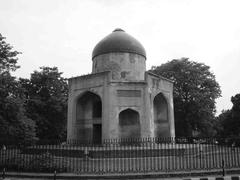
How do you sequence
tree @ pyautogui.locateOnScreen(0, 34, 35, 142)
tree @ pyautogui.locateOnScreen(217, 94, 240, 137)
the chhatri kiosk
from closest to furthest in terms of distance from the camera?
tree @ pyautogui.locateOnScreen(0, 34, 35, 142) < the chhatri kiosk < tree @ pyautogui.locateOnScreen(217, 94, 240, 137)

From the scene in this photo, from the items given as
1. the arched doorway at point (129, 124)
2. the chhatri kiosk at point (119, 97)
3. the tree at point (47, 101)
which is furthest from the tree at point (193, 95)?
the tree at point (47, 101)

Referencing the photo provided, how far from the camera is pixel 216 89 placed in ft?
114

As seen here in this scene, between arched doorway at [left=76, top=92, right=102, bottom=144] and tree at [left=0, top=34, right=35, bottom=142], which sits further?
arched doorway at [left=76, top=92, right=102, bottom=144]

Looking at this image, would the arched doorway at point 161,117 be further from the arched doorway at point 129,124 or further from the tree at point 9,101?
the tree at point 9,101

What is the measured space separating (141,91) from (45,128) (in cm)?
1609

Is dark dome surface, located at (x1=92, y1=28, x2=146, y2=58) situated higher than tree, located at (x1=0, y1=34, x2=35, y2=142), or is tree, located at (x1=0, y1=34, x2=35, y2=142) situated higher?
dark dome surface, located at (x1=92, y1=28, x2=146, y2=58)

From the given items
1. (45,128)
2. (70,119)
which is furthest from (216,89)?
(45,128)

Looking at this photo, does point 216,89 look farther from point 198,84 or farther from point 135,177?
point 135,177

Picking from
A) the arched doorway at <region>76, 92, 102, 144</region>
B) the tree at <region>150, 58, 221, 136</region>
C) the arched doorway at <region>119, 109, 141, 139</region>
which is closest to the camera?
the arched doorway at <region>119, 109, 141, 139</region>

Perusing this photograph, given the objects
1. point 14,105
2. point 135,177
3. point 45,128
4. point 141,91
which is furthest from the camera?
point 45,128

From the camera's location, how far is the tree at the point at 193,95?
33125mm

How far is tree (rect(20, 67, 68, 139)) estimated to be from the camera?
105ft

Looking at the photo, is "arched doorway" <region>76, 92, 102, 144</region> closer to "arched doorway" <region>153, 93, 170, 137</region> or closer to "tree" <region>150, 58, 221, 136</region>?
"arched doorway" <region>153, 93, 170, 137</region>

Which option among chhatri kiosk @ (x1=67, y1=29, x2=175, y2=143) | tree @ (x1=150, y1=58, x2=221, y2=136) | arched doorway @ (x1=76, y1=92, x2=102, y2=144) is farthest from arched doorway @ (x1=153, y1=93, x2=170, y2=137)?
tree @ (x1=150, y1=58, x2=221, y2=136)
